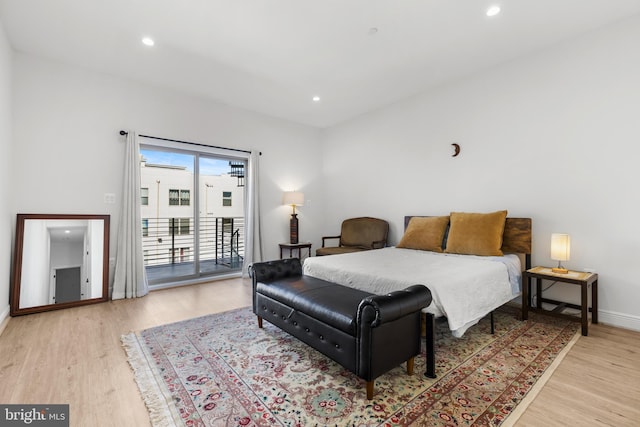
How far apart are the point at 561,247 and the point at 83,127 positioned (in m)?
5.62

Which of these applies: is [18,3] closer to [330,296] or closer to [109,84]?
[109,84]

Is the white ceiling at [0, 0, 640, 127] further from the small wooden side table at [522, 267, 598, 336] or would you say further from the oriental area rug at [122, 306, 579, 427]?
the oriental area rug at [122, 306, 579, 427]

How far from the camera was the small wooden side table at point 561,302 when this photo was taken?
2.53 metres

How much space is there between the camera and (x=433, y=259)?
3.00 meters

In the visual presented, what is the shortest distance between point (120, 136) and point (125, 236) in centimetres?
136

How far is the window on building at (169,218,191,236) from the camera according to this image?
4.66m


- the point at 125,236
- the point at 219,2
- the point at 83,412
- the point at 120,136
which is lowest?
the point at 83,412

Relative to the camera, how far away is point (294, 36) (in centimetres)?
290

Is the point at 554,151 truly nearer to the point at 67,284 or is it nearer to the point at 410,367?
the point at 410,367

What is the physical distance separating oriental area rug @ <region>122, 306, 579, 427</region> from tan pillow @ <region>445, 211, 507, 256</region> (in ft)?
2.80

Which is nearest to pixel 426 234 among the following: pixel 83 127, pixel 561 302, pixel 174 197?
pixel 561 302

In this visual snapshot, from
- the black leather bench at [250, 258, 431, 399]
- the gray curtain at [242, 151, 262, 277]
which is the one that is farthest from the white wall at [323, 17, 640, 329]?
the gray curtain at [242, 151, 262, 277]

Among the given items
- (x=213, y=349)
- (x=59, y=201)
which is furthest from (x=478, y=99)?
(x=59, y=201)

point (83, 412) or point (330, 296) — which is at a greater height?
point (330, 296)
